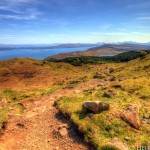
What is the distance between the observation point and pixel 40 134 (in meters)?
15.5

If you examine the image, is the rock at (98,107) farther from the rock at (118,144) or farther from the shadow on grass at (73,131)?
the rock at (118,144)

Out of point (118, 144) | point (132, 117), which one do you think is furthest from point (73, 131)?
point (132, 117)

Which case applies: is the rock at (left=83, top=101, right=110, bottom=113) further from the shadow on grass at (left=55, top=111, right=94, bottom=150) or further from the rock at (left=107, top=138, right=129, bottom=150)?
the rock at (left=107, top=138, right=129, bottom=150)

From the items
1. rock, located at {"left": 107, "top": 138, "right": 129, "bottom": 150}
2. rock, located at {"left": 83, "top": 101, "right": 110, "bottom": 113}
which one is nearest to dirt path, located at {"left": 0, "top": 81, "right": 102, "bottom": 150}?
rock, located at {"left": 107, "top": 138, "right": 129, "bottom": 150}

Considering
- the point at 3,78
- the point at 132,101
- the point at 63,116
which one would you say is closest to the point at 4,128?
the point at 63,116

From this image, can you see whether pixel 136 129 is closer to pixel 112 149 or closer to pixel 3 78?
pixel 112 149

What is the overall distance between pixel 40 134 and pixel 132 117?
8.23 metres

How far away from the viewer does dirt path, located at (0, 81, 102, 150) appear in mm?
13844

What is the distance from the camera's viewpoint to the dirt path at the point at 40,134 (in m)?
13.8

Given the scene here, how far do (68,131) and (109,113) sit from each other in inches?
158

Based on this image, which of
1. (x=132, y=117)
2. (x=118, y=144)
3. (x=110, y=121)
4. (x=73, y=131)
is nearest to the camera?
(x=118, y=144)

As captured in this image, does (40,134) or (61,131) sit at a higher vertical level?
(61,131)

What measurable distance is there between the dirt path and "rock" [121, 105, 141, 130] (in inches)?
166

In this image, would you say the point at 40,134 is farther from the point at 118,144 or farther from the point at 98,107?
the point at 118,144
